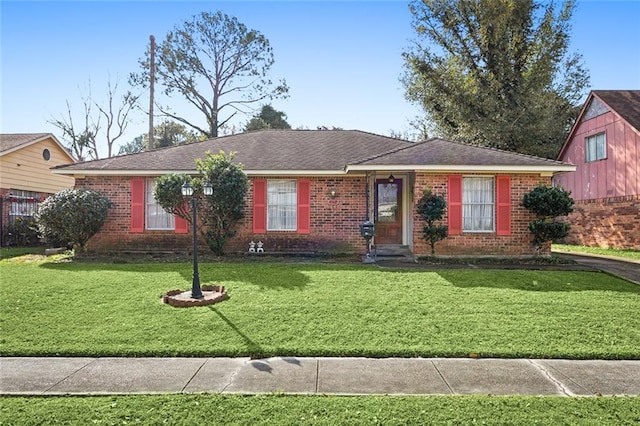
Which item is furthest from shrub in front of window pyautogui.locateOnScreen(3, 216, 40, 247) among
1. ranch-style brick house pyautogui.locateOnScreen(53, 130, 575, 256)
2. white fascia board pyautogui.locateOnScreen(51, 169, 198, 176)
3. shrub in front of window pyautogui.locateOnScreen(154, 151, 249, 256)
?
shrub in front of window pyautogui.locateOnScreen(154, 151, 249, 256)

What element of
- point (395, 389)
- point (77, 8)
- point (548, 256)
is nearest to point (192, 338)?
point (395, 389)

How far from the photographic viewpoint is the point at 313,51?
12.0m

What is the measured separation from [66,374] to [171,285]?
3.79m

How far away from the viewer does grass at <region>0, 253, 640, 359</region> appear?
16.2 feet

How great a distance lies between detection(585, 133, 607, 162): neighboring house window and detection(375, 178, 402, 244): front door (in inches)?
395

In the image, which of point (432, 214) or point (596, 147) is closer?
point (432, 214)

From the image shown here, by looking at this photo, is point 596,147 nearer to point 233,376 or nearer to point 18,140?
point 233,376

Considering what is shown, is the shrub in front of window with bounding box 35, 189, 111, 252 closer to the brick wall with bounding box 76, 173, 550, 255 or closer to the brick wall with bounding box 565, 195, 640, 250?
the brick wall with bounding box 76, 173, 550, 255

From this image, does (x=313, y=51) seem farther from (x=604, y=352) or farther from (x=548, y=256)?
(x=604, y=352)

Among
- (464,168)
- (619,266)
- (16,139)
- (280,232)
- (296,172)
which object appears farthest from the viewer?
(16,139)

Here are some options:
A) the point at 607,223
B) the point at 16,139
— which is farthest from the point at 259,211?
the point at 607,223

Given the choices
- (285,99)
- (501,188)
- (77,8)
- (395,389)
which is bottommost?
(395,389)

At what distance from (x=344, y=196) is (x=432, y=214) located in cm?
277

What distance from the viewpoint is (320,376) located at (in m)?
4.17
